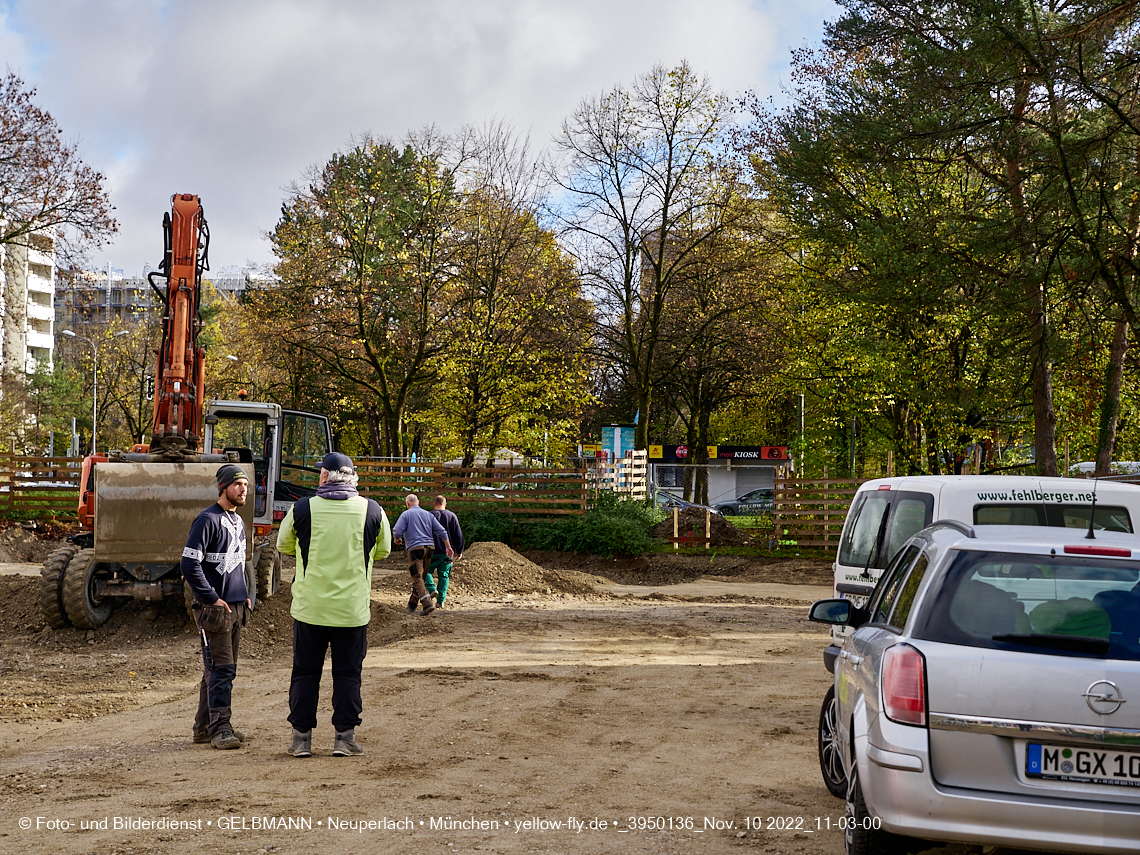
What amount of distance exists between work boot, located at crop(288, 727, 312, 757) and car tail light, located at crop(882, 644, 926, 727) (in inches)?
173

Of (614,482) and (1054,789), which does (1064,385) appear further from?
(1054,789)

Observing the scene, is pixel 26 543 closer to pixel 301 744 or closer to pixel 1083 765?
pixel 301 744

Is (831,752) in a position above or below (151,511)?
below

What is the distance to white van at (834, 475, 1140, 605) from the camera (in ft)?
26.1

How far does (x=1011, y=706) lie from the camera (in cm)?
412

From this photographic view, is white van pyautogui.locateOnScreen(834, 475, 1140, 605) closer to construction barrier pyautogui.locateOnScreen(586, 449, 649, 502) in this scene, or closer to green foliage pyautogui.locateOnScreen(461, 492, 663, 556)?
green foliage pyautogui.locateOnScreen(461, 492, 663, 556)

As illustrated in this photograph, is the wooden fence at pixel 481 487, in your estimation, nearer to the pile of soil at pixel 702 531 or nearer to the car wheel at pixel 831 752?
the pile of soil at pixel 702 531

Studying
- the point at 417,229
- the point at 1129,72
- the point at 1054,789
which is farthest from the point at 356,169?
the point at 1054,789

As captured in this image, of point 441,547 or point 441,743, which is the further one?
point 441,547

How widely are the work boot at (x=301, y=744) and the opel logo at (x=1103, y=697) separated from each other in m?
5.03

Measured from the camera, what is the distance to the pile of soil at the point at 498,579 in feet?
67.2

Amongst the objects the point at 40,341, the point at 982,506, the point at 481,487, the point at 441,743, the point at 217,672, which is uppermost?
the point at 40,341

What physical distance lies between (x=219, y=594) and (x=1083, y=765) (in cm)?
588

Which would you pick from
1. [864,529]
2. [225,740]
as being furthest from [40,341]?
[864,529]
